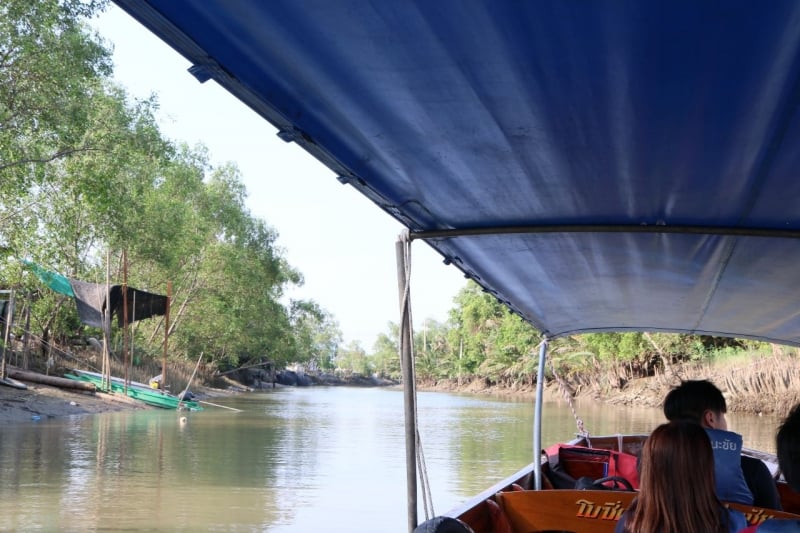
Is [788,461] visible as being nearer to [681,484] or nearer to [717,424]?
[681,484]

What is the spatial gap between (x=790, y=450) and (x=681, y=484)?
21cm

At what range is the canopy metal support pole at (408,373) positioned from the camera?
3086 mm

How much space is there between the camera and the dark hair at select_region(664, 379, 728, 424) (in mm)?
2623

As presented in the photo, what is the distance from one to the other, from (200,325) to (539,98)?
117 ft

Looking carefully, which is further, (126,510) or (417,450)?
(126,510)

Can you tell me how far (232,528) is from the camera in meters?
8.04

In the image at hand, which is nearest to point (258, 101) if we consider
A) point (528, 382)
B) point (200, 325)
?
point (200, 325)

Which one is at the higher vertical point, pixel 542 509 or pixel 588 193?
pixel 588 193

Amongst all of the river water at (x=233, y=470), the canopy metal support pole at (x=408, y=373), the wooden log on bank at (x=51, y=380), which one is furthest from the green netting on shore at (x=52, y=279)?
the canopy metal support pole at (x=408, y=373)

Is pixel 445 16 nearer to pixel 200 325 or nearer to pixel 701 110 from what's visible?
pixel 701 110

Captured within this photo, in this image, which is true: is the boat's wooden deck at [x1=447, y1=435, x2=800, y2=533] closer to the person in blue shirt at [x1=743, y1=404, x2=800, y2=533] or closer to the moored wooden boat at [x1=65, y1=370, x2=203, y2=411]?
the person in blue shirt at [x1=743, y1=404, x2=800, y2=533]

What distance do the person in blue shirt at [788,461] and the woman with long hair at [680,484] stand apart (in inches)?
4.1

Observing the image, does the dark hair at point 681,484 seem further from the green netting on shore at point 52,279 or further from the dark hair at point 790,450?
the green netting on shore at point 52,279

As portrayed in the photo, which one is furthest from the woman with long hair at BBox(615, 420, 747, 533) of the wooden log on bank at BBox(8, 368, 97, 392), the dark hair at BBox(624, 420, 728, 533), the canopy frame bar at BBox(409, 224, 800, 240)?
the wooden log on bank at BBox(8, 368, 97, 392)
